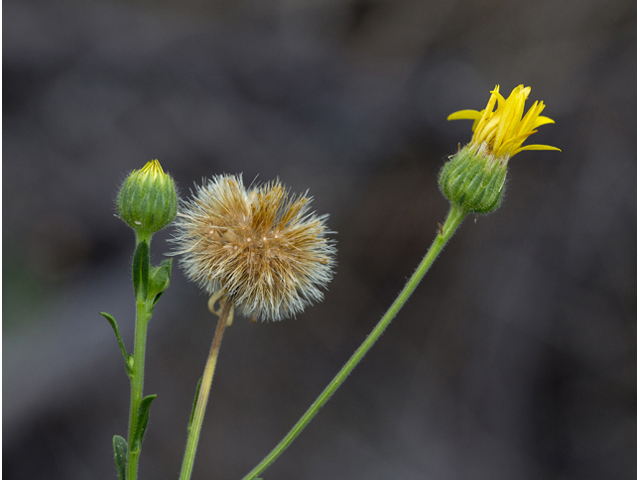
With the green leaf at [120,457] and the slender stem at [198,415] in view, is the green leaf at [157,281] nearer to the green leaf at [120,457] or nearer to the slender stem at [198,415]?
the slender stem at [198,415]

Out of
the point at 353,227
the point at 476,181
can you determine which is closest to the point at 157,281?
the point at 476,181

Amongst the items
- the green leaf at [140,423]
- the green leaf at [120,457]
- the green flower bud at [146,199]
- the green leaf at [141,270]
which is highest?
the green flower bud at [146,199]

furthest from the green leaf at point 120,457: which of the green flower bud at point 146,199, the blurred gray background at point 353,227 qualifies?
the blurred gray background at point 353,227

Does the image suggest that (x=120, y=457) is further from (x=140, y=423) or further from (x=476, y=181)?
(x=476, y=181)

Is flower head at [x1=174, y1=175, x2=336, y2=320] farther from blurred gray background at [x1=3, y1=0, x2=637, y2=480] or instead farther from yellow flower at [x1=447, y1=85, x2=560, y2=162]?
blurred gray background at [x1=3, y1=0, x2=637, y2=480]

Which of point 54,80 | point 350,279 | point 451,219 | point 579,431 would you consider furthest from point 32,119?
point 579,431
